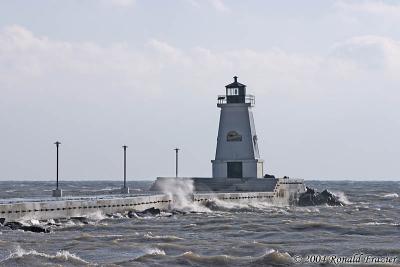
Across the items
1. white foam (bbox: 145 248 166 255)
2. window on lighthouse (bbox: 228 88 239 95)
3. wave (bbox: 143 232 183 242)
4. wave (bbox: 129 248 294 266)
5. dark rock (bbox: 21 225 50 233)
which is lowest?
wave (bbox: 129 248 294 266)

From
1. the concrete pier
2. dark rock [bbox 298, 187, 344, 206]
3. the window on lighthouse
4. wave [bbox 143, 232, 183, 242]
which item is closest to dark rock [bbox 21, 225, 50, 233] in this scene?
the concrete pier

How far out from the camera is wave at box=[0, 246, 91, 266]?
29.0 metres

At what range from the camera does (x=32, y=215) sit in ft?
146

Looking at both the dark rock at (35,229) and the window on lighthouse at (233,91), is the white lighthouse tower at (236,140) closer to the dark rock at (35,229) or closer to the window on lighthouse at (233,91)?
the window on lighthouse at (233,91)

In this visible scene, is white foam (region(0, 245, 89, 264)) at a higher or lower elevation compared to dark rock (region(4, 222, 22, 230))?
lower

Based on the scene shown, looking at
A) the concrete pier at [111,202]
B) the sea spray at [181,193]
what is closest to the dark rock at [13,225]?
the concrete pier at [111,202]

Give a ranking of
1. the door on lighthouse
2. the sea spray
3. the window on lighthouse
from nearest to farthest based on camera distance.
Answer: the sea spray
the door on lighthouse
the window on lighthouse

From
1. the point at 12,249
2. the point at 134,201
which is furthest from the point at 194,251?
the point at 134,201

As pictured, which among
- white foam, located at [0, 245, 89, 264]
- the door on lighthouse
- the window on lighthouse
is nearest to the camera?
white foam, located at [0, 245, 89, 264]

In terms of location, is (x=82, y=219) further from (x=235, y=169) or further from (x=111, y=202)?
(x=235, y=169)

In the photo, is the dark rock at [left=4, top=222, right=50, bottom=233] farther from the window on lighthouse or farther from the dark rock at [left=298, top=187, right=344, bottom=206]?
the dark rock at [left=298, top=187, right=344, bottom=206]

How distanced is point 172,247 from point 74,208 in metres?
15.5

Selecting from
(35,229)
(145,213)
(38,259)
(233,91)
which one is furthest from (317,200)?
(38,259)

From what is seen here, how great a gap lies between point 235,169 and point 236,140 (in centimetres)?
240
